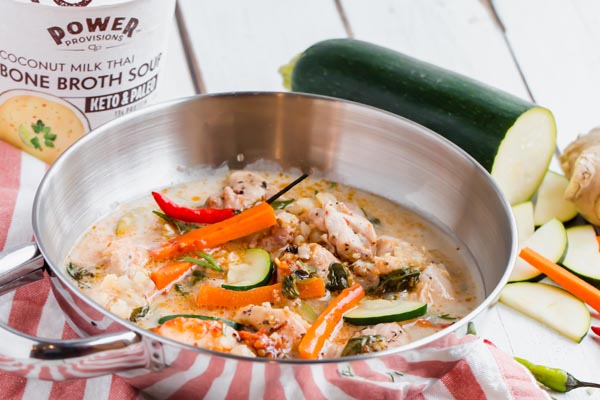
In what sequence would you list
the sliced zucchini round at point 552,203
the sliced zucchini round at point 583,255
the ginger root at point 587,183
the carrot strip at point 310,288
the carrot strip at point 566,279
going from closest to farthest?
1. the carrot strip at point 310,288
2. the carrot strip at point 566,279
3. the sliced zucchini round at point 583,255
4. the ginger root at point 587,183
5. the sliced zucchini round at point 552,203

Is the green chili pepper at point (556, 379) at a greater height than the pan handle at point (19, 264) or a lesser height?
lesser

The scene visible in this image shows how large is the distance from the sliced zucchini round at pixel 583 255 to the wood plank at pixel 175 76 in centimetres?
180

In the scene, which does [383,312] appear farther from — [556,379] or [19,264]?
[19,264]

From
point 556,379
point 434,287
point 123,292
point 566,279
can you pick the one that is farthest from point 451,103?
point 123,292

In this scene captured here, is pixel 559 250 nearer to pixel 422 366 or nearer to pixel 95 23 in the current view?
pixel 422 366

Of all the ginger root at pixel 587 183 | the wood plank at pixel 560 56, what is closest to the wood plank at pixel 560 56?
the wood plank at pixel 560 56

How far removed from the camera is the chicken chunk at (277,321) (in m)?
2.17

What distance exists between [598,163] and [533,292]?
2.01ft

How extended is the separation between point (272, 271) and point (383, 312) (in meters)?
0.37

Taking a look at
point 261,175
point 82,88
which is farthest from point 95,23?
point 261,175

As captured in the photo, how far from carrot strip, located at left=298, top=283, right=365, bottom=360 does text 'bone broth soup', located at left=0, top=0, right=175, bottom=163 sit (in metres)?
1.20

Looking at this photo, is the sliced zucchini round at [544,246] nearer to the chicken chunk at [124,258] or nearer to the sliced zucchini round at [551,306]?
the sliced zucchini round at [551,306]

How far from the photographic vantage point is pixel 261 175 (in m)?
3.11

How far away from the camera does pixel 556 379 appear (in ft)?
8.39
